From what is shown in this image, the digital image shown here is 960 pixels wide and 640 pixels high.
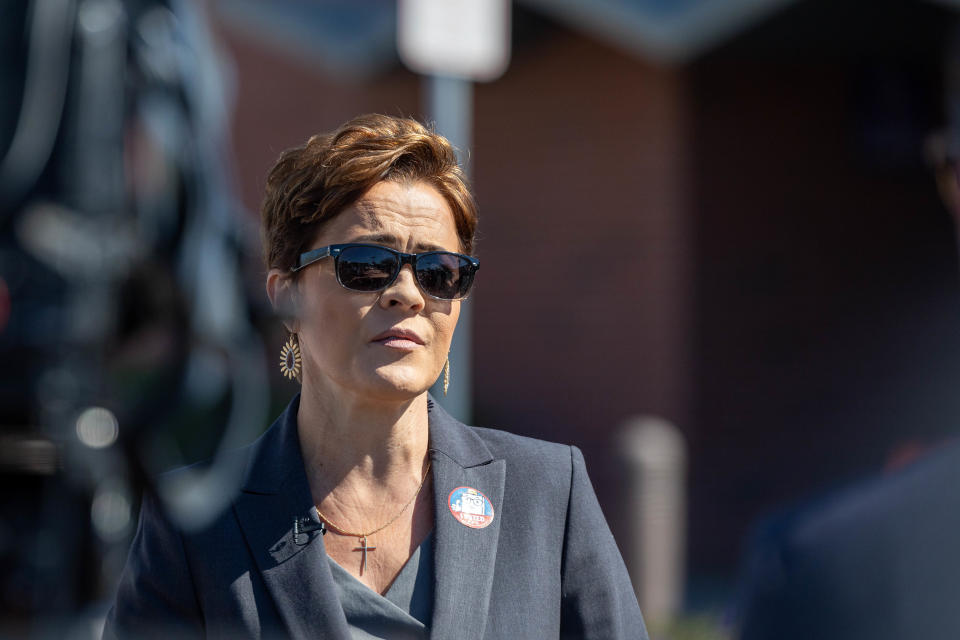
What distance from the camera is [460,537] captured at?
5.32 feet

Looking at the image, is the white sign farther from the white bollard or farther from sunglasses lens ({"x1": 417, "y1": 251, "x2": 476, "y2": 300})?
the white bollard

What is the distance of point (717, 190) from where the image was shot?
24.2 ft

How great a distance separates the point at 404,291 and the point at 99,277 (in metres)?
1.73

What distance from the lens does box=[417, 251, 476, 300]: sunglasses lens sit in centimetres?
152

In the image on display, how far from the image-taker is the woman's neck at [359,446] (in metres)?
1.64

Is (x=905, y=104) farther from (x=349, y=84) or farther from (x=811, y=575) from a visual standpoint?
(x=811, y=575)

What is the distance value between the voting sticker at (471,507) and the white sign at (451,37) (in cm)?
A: 133

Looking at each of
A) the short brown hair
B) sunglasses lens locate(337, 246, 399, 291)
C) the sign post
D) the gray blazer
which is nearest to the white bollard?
the sign post

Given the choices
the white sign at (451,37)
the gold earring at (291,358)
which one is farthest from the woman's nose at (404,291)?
the white sign at (451,37)

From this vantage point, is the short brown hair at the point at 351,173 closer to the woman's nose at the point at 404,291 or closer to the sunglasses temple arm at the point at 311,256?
the sunglasses temple arm at the point at 311,256

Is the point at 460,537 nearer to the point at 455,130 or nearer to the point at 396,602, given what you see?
the point at 396,602

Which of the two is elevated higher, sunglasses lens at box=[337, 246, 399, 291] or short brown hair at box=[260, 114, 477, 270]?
short brown hair at box=[260, 114, 477, 270]

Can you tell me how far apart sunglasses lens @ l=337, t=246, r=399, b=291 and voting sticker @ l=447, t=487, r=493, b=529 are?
34 cm

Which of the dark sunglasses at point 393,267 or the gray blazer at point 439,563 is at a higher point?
the dark sunglasses at point 393,267
